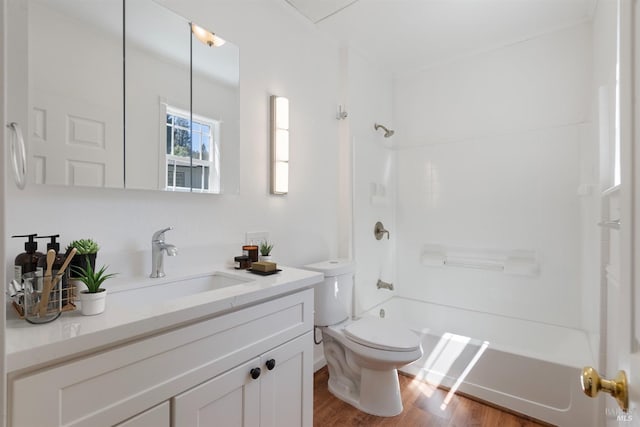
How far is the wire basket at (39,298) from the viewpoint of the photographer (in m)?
0.73

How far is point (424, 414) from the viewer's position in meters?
1.73

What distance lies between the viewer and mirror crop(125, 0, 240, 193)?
123 cm

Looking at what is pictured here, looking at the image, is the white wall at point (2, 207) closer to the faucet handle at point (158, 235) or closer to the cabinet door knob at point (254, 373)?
the cabinet door knob at point (254, 373)

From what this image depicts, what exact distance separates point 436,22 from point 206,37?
5.15 ft

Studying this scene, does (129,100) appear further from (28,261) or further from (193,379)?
(193,379)

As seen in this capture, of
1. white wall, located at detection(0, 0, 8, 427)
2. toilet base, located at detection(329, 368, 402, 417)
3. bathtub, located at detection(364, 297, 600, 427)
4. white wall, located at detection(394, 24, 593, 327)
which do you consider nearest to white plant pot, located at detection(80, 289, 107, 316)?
white wall, located at detection(0, 0, 8, 427)

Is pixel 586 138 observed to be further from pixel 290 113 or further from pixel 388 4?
pixel 290 113

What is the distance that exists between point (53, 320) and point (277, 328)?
0.66m

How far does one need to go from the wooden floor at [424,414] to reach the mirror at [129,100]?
Answer: 1.38 metres

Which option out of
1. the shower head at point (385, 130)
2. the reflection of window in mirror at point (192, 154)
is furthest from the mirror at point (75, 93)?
the shower head at point (385, 130)

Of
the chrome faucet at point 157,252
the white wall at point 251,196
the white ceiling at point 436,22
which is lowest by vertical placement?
the chrome faucet at point 157,252

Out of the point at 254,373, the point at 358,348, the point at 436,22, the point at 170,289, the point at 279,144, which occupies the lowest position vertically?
the point at 358,348

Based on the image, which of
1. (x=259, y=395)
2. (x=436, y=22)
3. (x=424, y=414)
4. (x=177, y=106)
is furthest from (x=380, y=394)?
(x=436, y=22)

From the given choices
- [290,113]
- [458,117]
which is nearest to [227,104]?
[290,113]
